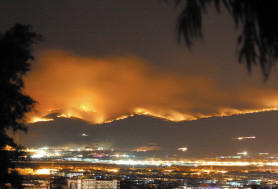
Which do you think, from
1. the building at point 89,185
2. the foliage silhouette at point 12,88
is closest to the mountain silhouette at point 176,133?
the building at point 89,185

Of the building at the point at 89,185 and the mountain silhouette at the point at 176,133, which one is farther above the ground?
the mountain silhouette at the point at 176,133

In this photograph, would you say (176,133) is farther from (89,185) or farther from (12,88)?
(12,88)

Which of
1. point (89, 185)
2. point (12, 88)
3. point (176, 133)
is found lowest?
point (89, 185)

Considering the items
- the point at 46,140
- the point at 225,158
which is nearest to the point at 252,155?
the point at 225,158

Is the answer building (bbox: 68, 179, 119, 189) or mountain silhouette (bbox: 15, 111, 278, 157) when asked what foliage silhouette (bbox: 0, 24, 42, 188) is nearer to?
building (bbox: 68, 179, 119, 189)

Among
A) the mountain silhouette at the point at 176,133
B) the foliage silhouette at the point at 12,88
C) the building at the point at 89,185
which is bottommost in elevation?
the building at the point at 89,185

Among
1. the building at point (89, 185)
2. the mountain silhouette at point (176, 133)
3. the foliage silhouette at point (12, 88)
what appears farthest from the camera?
the mountain silhouette at point (176, 133)

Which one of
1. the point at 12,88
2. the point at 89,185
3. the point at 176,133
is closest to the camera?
the point at 12,88

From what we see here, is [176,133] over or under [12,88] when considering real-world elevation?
over

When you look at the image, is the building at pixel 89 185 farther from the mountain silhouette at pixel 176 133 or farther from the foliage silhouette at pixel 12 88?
the mountain silhouette at pixel 176 133

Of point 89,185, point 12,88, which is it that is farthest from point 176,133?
point 12,88
